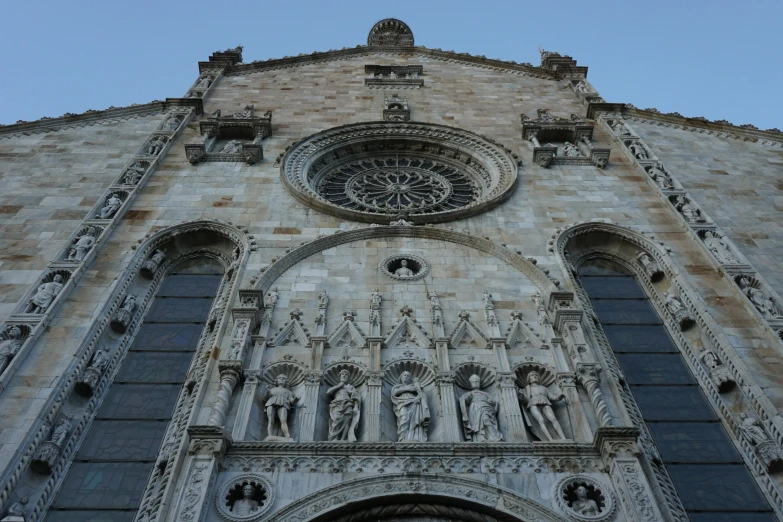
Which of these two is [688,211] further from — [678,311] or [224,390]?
[224,390]

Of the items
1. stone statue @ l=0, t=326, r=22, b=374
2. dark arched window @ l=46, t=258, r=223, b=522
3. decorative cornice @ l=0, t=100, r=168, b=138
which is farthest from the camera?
decorative cornice @ l=0, t=100, r=168, b=138

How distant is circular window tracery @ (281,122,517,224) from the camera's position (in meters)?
17.3

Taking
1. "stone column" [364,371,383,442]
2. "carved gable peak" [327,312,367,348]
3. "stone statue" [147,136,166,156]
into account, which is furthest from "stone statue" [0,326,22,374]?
"stone statue" [147,136,166,156]

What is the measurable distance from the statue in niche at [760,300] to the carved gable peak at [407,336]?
18.7ft

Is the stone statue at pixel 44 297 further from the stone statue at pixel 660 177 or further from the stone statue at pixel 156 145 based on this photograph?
the stone statue at pixel 660 177

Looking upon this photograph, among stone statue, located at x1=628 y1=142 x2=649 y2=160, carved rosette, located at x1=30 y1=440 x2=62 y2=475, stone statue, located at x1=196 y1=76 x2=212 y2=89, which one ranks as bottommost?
carved rosette, located at x1=30 y1=440 x2=62 y2=475

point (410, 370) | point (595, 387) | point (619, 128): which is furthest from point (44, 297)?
point (619, 128)

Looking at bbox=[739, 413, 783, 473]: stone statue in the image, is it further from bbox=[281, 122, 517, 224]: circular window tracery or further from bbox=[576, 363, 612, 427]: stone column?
bbox=[281, 122, 517, 224]: circular window tracery

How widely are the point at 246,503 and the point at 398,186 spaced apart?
1084 cm

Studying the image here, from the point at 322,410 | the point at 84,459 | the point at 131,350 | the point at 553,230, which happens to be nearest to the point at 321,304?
the point at 322,410

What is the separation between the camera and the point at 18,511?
9516mm

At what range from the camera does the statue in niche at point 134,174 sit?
16859 millimetres

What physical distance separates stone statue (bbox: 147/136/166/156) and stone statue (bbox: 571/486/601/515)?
42.5 ft

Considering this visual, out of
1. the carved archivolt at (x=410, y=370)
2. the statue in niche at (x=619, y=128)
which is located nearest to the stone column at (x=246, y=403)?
the carved archivolt at (x=410, y=370)
